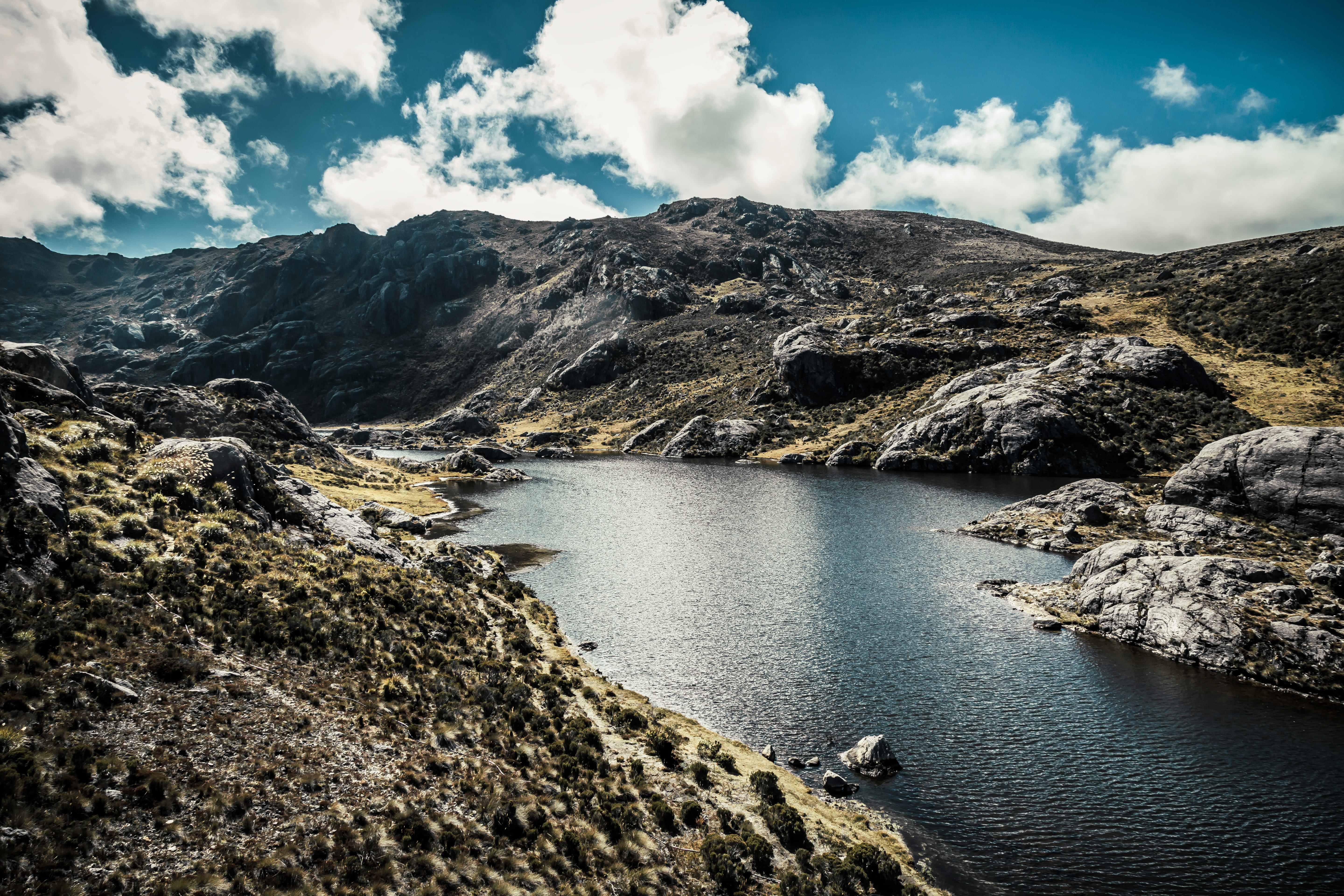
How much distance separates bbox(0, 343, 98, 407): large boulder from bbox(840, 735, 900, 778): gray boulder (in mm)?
56156

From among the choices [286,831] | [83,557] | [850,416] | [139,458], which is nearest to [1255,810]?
[286,831]

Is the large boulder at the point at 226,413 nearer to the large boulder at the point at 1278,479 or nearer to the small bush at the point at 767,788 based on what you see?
the small bush at the point at 767,788

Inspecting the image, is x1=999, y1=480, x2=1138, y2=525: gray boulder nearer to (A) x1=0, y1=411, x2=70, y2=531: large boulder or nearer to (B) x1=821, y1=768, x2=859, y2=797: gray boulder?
(B) x1=821, y1=768, x2=859, y2=797: gray boulder

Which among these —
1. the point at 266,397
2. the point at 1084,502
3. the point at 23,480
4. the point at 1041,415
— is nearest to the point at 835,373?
the point at 1041,415

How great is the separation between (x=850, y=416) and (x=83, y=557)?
571 ft

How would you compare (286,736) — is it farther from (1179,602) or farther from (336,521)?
(1179,602)

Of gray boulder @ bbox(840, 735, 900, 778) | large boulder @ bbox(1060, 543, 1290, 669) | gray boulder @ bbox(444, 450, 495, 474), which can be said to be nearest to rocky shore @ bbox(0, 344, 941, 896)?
gray boulder @ bbox(840, 735, 900, 778)

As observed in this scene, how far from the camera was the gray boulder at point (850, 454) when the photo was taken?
15062cm

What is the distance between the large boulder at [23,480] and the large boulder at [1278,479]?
10349 cm

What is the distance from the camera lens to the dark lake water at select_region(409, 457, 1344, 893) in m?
25.3

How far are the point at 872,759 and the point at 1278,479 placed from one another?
69.8 meters

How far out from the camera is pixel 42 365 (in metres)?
44.2

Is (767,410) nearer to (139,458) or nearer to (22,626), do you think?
(139,458)

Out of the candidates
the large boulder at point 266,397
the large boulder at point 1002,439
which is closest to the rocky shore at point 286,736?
the large boulder at point 266,397
